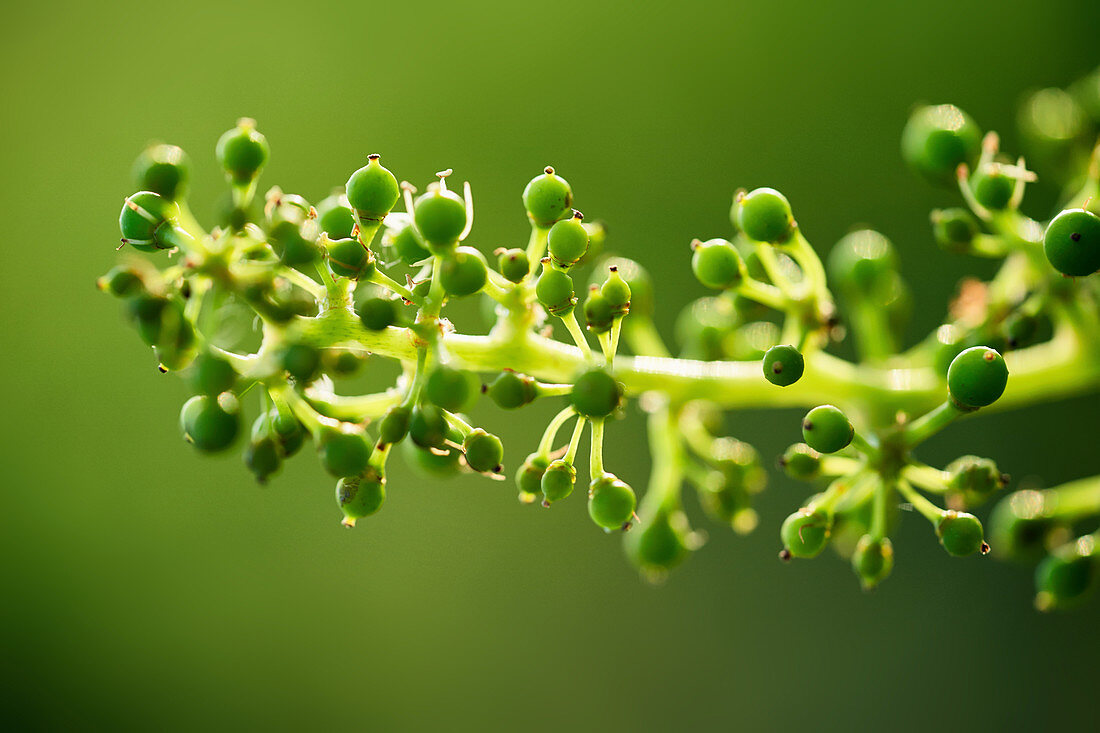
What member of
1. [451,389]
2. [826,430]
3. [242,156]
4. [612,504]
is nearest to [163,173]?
[242,156]

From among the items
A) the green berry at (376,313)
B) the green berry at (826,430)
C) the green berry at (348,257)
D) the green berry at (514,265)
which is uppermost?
the green berry at (514,265)

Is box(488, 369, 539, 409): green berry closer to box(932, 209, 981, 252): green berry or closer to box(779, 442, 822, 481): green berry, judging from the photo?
box(779, 442, 822, 481): green berry

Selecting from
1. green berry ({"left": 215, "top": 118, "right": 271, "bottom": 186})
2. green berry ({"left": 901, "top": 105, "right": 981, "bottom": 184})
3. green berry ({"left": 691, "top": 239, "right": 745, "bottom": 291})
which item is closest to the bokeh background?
green berry ({"left": 901, "top": 105, "right": 981, "bottom": 184})

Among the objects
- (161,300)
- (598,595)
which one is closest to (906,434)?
(161,300)

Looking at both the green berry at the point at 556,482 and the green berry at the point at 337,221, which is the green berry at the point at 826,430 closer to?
the green berry at the point at 556,482

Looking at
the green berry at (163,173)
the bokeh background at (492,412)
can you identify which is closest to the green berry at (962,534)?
the green berry at (163,173)

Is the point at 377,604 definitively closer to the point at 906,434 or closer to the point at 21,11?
the point at 21,11
